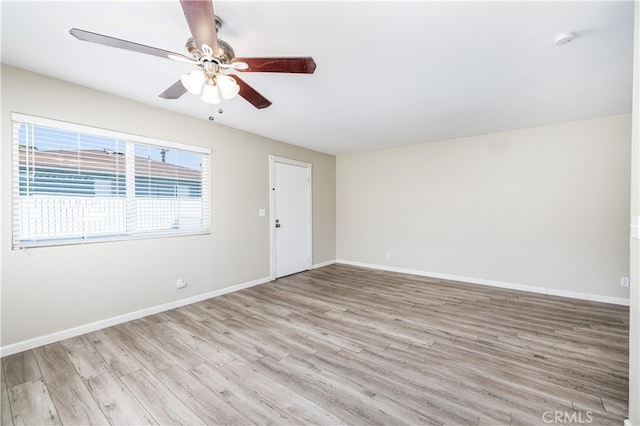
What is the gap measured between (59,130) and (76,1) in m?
1.52

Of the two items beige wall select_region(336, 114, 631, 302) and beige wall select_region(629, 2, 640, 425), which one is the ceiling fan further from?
beige wall select_region(336, 114, 631, 302)

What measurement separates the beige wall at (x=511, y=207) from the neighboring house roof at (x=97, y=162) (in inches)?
146

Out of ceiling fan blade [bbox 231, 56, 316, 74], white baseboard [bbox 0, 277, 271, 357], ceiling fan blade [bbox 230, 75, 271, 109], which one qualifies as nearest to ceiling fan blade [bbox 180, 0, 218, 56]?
ceiling fan blade [bbox 231, 56, 316, 74]

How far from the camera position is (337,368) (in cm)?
212

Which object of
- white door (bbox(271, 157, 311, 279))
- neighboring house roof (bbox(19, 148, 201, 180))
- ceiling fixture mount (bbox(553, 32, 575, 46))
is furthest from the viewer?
white door (bbox(271, 157, 311, 279))

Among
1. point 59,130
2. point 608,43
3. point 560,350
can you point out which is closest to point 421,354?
point 560,350

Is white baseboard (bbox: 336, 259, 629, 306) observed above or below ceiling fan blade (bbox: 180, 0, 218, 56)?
below

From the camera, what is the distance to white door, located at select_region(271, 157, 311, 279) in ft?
15.4

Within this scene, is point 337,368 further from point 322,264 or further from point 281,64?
point 322,264

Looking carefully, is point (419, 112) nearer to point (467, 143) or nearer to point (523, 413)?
point (467, 143)

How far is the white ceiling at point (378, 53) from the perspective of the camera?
5.41 ft

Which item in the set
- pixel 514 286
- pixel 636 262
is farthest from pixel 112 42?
pixel 514 286

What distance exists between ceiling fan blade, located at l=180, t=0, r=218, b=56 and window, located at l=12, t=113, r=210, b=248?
207 centimetres

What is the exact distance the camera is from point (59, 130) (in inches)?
101
